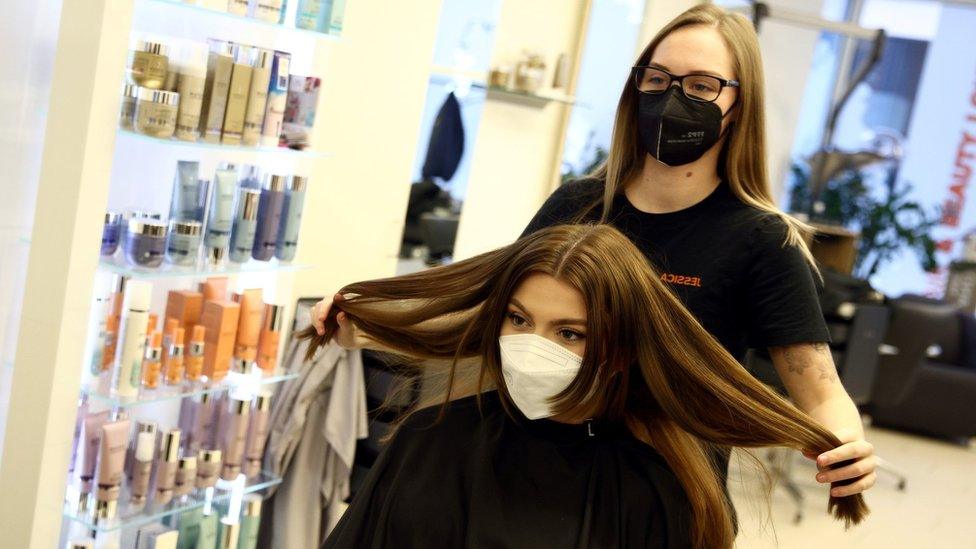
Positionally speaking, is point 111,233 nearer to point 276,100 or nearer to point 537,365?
point 276,100

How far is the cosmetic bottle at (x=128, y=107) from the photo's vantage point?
216 centimetres

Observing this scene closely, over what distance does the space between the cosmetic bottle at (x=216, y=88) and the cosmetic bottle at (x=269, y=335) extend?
1.62 ft

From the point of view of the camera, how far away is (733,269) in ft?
5.71

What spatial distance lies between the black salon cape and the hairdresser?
18 cm

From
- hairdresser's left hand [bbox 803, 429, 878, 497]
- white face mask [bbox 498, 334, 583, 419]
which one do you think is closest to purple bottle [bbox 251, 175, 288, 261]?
white face mask [bbox 498, 334, 583, 419]

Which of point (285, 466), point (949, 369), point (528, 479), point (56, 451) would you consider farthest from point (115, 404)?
point (949, 369)

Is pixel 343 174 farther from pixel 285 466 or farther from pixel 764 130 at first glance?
pixel 764 130

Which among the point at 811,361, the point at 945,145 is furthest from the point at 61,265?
the point at 945,145

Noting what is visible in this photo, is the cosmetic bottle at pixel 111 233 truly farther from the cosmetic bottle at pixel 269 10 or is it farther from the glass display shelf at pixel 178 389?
the cosmetic bottle at pixel 269 10

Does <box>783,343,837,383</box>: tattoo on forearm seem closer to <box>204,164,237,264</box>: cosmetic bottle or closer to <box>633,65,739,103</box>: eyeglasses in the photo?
<box>633,65,739,103</box>: eyeglasses

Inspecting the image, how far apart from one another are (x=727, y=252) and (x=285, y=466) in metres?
1.59

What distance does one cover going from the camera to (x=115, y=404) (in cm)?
234

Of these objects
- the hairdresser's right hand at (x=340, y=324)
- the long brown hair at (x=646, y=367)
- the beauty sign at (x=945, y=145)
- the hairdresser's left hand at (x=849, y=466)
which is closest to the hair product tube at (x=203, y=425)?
the hairdresser's right hand at (x=340, y=324)

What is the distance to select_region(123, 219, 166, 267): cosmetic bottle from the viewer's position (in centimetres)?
229
